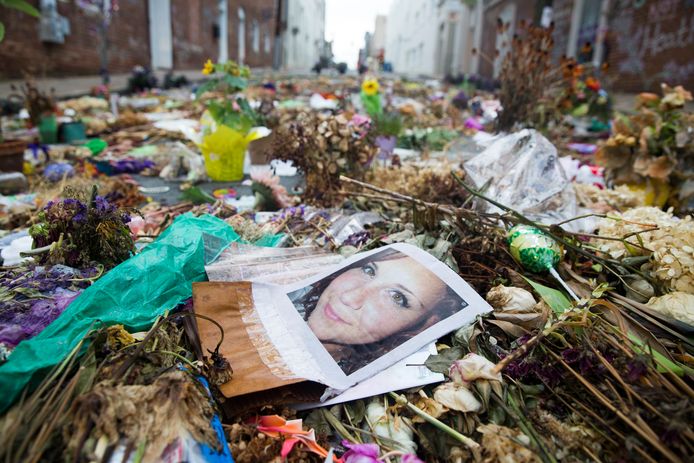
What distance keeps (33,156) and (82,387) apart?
3924 mm

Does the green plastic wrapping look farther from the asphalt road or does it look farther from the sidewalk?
the sidewalk

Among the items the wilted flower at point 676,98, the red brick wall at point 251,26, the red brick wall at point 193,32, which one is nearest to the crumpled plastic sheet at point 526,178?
the wilted flower at point 676,98

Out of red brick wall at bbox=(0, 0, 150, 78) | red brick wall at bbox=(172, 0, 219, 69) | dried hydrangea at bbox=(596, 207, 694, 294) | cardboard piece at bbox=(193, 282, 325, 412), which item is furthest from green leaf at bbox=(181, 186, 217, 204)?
red brick wall at bbox=(172, 0, 219, 69)

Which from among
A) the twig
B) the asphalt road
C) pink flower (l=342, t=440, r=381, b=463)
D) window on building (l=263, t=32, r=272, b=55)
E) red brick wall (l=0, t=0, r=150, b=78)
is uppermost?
window on building (l=263, t=32, r=272, b=55)

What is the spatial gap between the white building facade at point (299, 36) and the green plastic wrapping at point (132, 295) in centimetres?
3248

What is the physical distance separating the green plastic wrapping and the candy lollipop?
1119 mm

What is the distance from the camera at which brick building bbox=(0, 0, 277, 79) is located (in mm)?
7941

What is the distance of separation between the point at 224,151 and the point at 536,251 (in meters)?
2.51

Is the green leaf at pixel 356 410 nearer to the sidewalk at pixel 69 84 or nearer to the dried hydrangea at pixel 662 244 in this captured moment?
the dried hydrangea at pixel 662 244

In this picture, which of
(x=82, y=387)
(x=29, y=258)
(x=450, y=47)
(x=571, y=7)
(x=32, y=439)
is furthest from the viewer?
(x=450, y=47)

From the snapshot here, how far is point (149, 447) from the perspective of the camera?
0.83m

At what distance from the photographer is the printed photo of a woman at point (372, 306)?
4.38 ft

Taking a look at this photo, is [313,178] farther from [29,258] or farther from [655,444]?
[655,444]

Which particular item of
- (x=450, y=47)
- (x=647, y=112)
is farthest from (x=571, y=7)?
(x=450, y=47)
